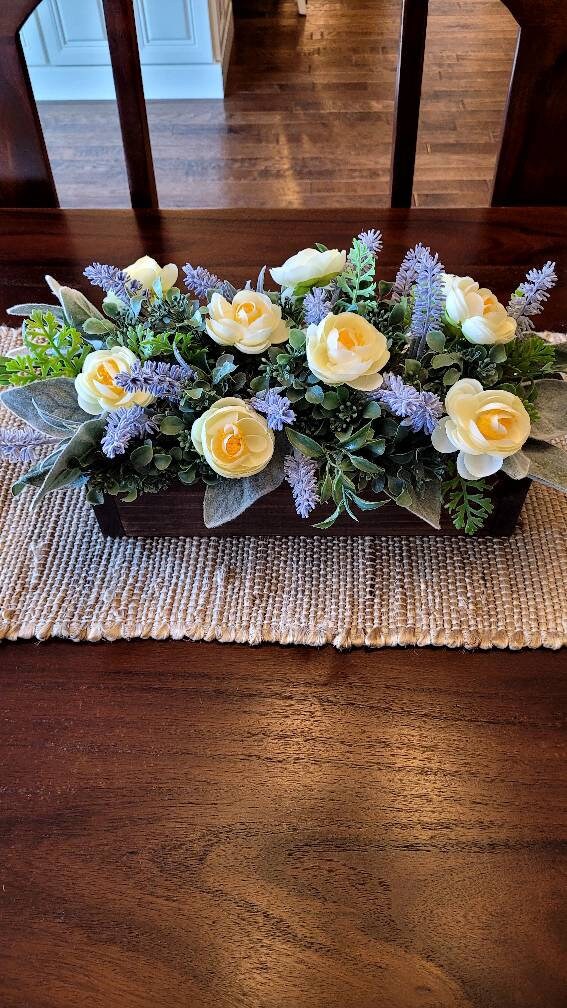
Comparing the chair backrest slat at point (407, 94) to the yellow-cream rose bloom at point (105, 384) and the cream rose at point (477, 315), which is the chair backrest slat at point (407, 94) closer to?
the cream rose at point (477, 315)

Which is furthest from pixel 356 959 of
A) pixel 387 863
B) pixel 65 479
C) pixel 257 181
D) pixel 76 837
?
pixel 257 181

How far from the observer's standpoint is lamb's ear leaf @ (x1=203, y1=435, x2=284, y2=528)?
23.7 inches

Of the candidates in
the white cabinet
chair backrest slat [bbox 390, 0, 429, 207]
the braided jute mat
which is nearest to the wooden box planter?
the braided jute mat

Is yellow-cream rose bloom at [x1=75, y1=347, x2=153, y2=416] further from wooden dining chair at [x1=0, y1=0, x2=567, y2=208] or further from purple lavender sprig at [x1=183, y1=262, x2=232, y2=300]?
wooden dining chair at [x1=0, y1=0, x2=567, y2=208]

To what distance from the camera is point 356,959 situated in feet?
1.58

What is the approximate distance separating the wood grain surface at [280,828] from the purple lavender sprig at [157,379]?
7.8 inches

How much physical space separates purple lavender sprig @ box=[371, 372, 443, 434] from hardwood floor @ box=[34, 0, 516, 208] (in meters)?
2.22

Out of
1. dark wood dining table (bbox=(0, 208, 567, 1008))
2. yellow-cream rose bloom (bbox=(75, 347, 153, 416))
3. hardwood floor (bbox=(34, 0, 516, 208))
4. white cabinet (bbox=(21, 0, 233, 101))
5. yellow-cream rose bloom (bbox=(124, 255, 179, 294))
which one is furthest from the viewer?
white cabinet (bbox=(21, 0, 233, 101))

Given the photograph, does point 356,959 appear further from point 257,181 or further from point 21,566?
point 257,181

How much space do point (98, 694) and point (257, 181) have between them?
2441 millimetres

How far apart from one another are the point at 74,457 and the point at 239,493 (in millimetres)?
126

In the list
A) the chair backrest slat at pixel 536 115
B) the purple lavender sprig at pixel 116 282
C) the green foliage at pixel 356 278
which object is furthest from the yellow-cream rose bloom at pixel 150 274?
the chair backrest slat at pixel 536 115

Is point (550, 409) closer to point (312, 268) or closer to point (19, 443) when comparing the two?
point (312, 268)

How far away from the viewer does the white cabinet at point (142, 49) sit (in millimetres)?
2945
